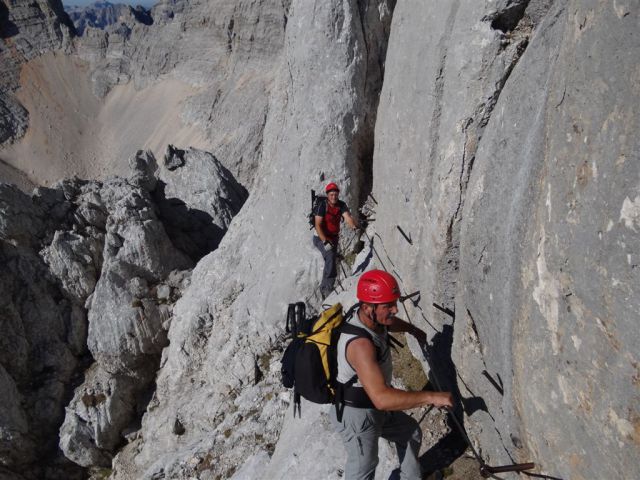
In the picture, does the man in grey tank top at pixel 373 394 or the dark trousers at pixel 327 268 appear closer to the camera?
the man in grey tank top at pixel 373 394

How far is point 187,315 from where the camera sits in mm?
21125

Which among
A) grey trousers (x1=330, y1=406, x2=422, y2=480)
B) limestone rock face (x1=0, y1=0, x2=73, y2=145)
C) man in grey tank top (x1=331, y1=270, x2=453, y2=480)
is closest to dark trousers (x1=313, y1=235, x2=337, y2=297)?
man in grey tank top (x1=331, y1=270, x2=453, y2=480)

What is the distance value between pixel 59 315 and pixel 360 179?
21.2 metres

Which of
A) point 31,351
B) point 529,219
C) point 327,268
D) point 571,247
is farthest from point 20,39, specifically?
point 571,247

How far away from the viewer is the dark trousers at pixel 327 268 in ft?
48.4

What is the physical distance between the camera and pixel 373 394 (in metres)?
5.61

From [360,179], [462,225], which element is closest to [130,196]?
[360,179]

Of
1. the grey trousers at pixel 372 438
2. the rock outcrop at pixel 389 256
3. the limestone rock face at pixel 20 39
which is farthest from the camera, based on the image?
the limestone rock face at pixel 20 39

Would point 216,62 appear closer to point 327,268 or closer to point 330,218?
point 327,268

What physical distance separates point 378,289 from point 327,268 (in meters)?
8.92

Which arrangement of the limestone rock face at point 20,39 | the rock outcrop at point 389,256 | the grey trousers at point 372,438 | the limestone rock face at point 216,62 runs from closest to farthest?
the rock outcrop at point 389,256, the grey trousers at point 372,438, the limestone rock face at point 216,62, the limestone rock face at point 20,39

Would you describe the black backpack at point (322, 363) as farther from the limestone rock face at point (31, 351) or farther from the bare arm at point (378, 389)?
the limestone rock face at point (31, 351)

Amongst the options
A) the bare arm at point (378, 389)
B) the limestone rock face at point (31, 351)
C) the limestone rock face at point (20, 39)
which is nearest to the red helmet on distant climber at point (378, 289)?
the bare arm at point (378, 389)

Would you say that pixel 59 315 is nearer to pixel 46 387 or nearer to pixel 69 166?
pixel 46 387
